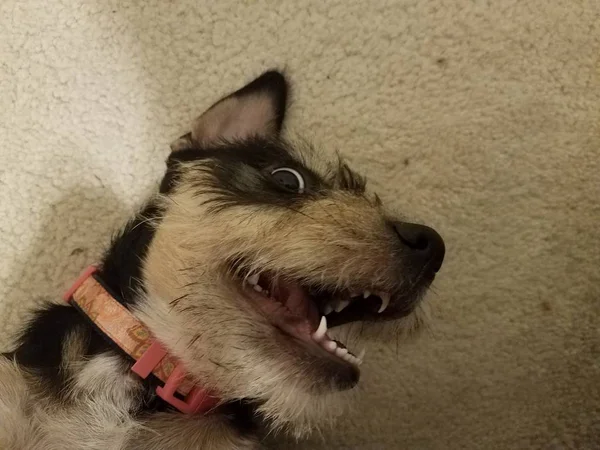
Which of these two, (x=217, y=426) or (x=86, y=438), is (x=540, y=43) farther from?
(x=86, y=438)

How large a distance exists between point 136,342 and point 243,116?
718mm

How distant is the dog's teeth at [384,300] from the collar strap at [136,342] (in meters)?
0.48

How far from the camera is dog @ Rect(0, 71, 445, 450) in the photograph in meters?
1.44

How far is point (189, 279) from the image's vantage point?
155 centimetres

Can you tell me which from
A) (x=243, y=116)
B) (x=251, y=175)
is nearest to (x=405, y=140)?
(x=243, y=116)

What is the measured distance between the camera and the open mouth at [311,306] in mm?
1486

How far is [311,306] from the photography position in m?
1.59

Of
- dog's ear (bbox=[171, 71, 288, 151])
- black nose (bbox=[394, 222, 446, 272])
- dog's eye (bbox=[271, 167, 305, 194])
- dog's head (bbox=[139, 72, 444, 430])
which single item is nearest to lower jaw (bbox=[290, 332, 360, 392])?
dog's head (bbox=[139, 72, 444, 430])

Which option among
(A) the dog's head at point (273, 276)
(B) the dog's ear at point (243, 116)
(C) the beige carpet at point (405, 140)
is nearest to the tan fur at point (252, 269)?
(A) the dog's head at point (273, 276)

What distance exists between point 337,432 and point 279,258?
1015 mm

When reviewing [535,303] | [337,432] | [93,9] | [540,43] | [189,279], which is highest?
[93,9]

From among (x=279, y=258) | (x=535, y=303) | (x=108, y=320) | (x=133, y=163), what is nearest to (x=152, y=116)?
(x=133, y=163)

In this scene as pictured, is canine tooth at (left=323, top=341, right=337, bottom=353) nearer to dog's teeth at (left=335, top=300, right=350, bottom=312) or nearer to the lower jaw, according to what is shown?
the lower jaw

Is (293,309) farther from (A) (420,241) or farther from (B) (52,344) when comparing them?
A: (B) (52,344)
